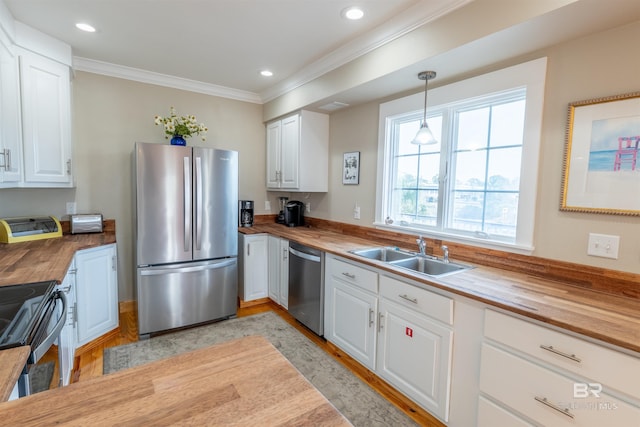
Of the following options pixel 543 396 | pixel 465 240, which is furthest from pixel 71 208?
pixel 543 396

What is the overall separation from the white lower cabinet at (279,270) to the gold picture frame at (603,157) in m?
2.27

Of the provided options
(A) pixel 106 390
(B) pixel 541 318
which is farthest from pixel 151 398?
(B) pixel 541 318

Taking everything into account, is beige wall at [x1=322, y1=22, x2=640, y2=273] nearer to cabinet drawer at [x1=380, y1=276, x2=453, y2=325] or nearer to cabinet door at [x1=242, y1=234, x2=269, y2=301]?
cabinet drawer at [x1=380, y1=276, x2=453, y2=325]

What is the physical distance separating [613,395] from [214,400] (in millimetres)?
1429

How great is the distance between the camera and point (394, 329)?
2010 millimetres

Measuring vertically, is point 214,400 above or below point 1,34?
below

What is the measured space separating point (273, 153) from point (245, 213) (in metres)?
0.81

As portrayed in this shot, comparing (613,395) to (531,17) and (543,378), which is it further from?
(531,17)

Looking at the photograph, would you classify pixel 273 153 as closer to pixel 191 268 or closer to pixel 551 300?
pixel 191 268

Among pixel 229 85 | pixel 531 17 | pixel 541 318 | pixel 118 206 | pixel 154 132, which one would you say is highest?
pixel 229 85

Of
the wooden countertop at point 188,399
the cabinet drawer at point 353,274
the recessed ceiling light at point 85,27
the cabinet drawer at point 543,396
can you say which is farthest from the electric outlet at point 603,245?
the recessed ceiling light at point 85,27

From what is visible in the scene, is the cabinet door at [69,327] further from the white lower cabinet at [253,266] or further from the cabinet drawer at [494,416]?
the cabinet drawer at [494,416]

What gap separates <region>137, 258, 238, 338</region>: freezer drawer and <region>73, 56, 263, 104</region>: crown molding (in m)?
1.93

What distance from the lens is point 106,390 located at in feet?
2.43
